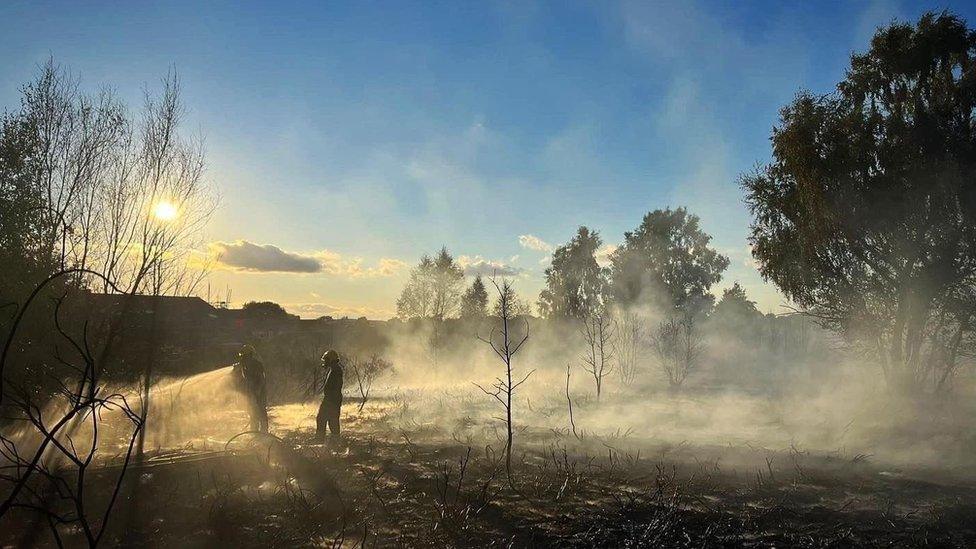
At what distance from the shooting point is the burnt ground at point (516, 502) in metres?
6.50

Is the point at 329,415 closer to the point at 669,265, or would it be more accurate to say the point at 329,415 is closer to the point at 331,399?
the point at 331,399

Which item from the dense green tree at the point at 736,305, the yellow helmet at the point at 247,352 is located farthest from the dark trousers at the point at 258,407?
the dense green tree at the point at 736,305

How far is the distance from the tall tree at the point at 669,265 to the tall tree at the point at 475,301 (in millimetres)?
13963

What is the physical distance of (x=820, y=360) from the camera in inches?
1334

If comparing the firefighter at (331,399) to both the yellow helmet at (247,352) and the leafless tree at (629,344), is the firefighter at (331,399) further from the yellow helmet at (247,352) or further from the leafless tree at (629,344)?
the leafless tree at (629,344)

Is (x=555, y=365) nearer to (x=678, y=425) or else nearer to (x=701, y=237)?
(x=701, y=237)

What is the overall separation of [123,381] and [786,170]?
1947 cm

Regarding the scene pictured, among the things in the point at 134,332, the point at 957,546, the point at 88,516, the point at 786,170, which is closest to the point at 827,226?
the point at 786,170

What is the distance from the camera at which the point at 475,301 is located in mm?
47844

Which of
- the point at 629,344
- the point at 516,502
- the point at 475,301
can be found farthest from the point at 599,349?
the point at 516,502

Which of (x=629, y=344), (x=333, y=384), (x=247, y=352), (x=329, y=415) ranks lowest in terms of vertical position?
(x=329, y=415)

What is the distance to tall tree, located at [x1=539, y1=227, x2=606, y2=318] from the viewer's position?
3797cm

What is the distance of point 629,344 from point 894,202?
1837cm

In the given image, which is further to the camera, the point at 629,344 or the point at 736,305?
the point at 736,305
